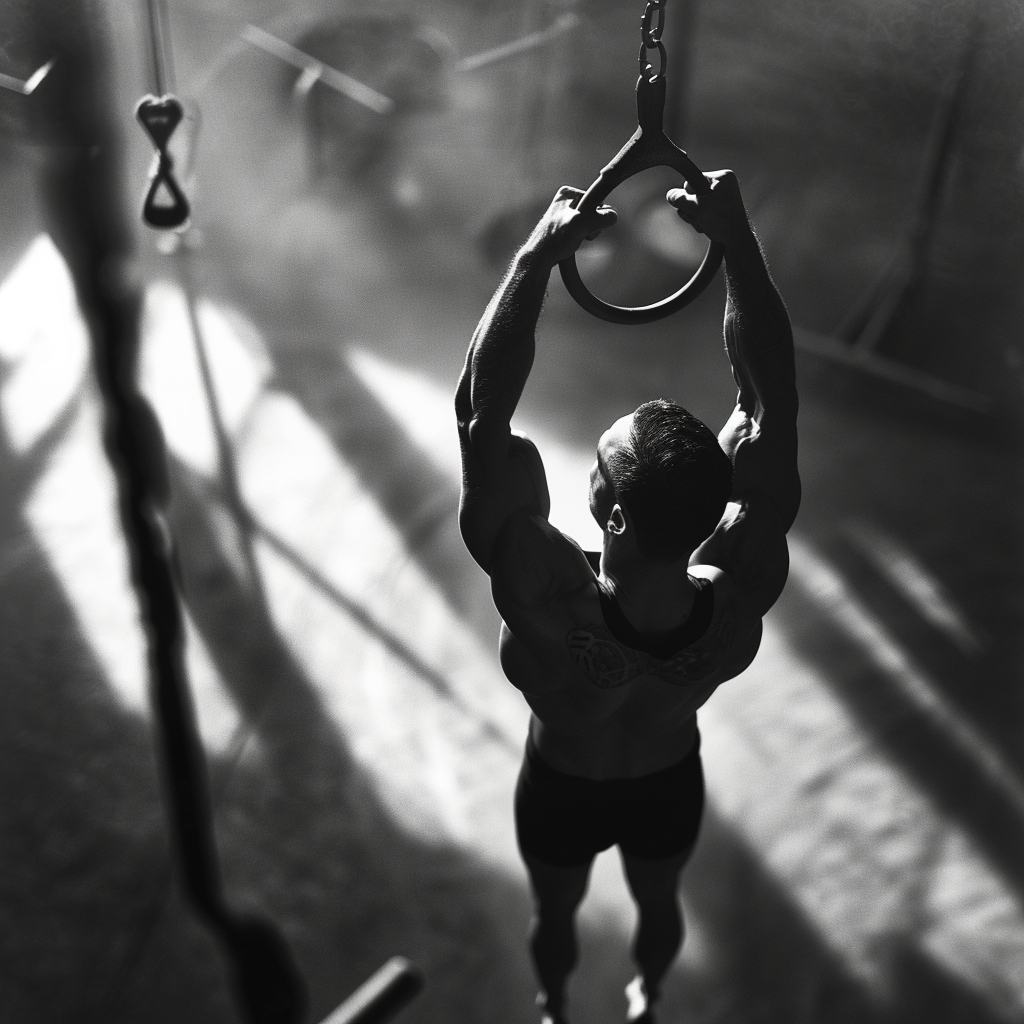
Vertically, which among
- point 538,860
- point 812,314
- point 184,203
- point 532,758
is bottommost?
point 812,314

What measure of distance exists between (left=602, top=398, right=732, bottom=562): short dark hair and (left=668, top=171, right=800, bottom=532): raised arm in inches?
6.6

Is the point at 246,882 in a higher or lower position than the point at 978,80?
lower

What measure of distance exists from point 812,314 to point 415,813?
11.2 feet

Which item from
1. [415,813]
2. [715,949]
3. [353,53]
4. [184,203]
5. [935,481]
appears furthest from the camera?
[353,53]

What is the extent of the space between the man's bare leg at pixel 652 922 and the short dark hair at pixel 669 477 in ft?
2.56

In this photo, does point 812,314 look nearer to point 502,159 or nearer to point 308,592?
point 502,159

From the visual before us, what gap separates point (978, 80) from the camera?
5945 mm

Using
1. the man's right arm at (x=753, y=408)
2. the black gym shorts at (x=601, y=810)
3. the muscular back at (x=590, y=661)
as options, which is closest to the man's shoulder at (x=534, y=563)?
the muscular back at (x=590, y=661)

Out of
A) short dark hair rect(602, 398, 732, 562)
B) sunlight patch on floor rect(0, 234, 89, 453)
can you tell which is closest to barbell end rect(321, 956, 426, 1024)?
short dark hair rect(602, 398, 732, 562)

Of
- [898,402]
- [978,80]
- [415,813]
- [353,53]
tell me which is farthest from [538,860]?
[353,53]

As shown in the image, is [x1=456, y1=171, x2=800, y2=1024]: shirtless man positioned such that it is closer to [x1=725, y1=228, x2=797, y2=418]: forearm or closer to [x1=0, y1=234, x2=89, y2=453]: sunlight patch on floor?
[x1=725, y1=228, x2=797, y2=418]: forearm

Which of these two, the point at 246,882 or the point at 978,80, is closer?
the point at 246,882

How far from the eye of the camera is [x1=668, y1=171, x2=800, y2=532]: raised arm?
153cm

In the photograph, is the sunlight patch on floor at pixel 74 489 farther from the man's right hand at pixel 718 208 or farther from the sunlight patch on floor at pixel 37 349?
the man's right hand at pixel 718 208
